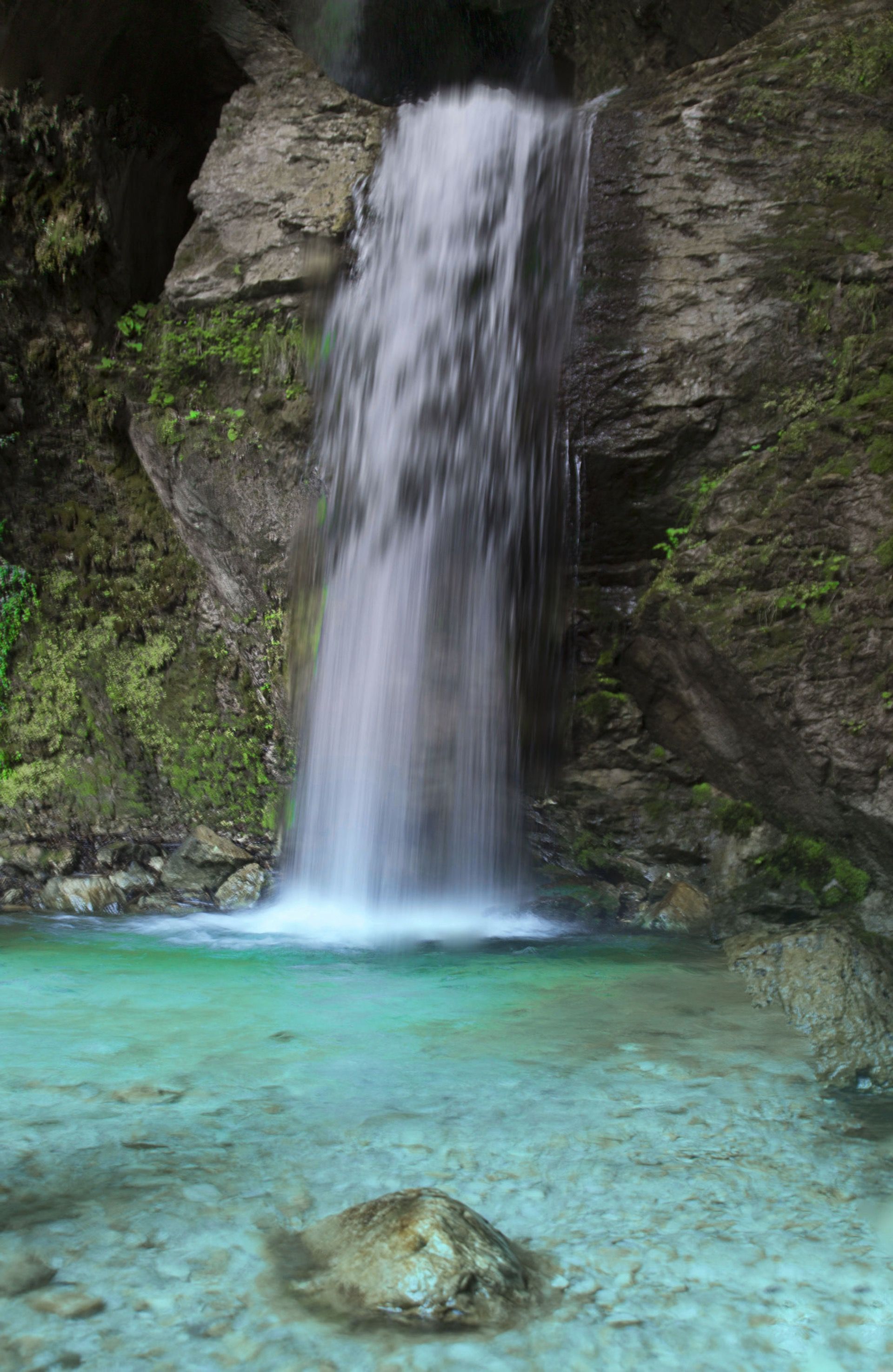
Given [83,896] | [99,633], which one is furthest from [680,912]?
[99,633]

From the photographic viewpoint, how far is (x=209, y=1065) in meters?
3.49

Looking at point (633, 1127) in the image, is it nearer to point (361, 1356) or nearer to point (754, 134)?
point (361, 1356)

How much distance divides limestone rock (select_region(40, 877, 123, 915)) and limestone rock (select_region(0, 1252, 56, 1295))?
5387 millimetres

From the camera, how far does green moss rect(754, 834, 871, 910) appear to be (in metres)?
5.88

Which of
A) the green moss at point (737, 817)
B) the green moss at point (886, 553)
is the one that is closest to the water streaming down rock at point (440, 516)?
the green moss at point (737, 817)

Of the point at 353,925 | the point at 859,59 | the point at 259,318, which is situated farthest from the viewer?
the point at 259,318

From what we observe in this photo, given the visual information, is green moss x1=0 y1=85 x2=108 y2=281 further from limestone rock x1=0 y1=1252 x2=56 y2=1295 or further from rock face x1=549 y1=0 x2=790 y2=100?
limestone rock x1=0 y1=1252 x2=56 y2=1295

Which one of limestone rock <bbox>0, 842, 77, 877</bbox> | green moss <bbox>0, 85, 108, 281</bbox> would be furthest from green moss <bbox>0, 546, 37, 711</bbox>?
green moss <bbox>0, 85, 108, 281</bbox>

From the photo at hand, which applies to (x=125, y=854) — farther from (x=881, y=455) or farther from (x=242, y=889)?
(x=881, y=455)

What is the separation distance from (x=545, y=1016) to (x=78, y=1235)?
2.40m

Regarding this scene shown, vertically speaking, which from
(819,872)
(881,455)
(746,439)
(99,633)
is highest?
(746,439)

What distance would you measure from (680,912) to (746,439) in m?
3.12

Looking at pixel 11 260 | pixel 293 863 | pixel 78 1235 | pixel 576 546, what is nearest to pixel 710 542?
pixel 576 546

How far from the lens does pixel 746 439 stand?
19.6 ft
